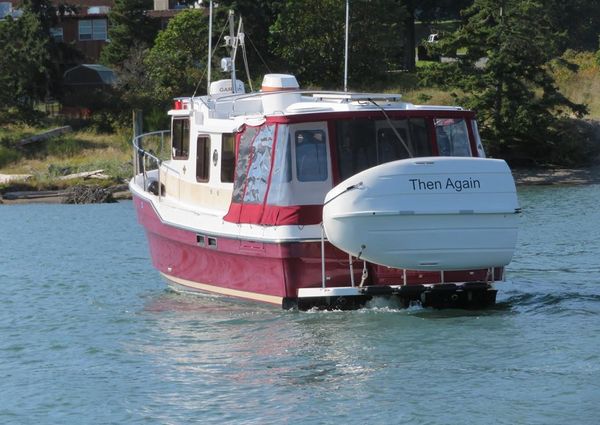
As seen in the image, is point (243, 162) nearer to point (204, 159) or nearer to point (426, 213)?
point (204, 159)

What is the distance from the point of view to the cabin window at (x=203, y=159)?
20469 mm

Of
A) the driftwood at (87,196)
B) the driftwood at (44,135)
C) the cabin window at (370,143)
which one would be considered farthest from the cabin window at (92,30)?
the cabin window at (370,143)

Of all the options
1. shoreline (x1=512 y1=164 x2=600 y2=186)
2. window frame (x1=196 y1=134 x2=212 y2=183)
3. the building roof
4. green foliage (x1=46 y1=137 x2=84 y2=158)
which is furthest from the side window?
the building roof

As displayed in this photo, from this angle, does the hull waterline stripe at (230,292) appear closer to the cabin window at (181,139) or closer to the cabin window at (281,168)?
the cabin window at (281,168)

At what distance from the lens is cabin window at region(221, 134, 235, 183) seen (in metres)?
19.6

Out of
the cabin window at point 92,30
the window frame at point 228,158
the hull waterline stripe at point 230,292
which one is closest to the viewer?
the hull waterline stripe at point 230,292

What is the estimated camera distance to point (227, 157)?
19.8 meters

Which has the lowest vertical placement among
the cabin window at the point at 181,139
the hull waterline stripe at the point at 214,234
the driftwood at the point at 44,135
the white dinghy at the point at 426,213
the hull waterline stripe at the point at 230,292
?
the driftwood at the point at 44,135

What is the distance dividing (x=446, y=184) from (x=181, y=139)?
6676 mm

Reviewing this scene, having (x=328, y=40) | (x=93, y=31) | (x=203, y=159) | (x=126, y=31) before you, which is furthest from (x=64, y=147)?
(x=203, y=159)

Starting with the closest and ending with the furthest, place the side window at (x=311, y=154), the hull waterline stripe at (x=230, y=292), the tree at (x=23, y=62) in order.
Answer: the side window at (x=311, y=154) → the hull waterline stripe at (x=230, y=292) → the tree at (x=23, y=62)

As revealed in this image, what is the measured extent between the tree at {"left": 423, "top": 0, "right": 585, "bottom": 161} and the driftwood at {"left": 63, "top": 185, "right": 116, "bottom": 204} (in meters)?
14.9

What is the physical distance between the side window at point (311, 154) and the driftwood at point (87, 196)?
105 feet

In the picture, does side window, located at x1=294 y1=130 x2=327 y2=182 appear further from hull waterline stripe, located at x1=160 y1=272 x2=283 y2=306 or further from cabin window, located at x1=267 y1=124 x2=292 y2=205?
hull waterline stripe, located at x1=160 y1=272 x2=283 y2=306
